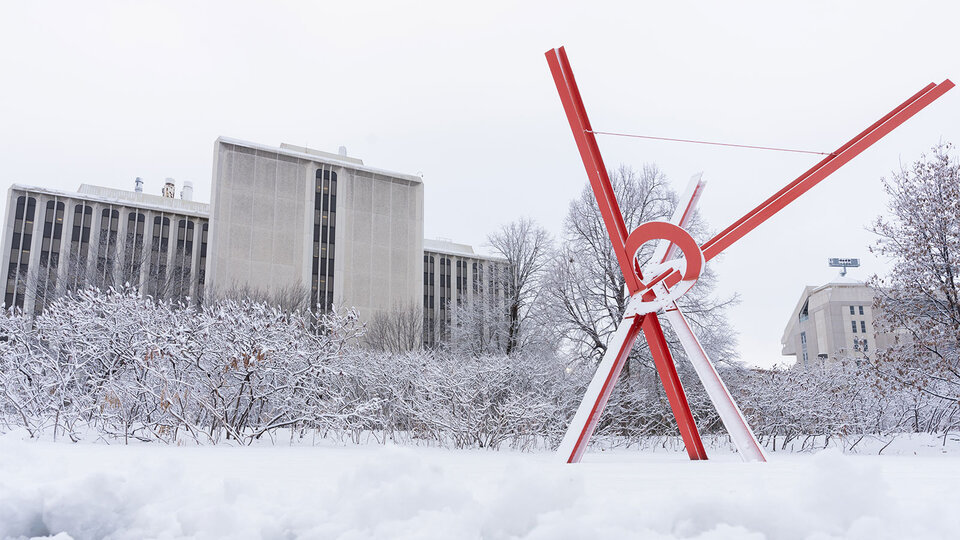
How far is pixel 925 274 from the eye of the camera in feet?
45.1

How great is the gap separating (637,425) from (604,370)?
1003 cm

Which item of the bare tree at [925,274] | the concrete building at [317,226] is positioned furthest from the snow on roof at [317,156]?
the bare tree at [925,274]

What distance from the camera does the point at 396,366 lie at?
1361 cm

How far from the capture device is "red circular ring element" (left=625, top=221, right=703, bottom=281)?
6895mm

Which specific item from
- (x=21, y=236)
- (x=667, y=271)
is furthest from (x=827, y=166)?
(x=21, y=236)

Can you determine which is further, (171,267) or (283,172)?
(283,172)

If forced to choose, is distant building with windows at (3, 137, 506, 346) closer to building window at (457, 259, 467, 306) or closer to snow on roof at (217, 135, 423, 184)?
snow on roof at (217, 135, 423, 184)

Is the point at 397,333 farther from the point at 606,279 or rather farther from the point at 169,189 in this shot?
the point at 169,189

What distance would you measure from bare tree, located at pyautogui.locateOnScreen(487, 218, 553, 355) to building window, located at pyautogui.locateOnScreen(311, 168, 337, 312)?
21666 mm

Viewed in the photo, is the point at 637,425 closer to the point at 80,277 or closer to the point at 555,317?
the point at 555,317

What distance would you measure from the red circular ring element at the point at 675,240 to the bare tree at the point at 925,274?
9.11 m

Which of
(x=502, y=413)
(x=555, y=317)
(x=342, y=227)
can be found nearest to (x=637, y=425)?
(x=555, y=317)

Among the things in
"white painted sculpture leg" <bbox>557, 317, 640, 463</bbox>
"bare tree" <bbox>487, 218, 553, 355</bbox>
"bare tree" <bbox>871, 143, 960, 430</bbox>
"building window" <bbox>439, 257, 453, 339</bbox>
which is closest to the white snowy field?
"white painted sculpture leg" <bbox>557, 317, 640, 463</bbox>

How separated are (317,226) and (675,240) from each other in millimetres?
41372
